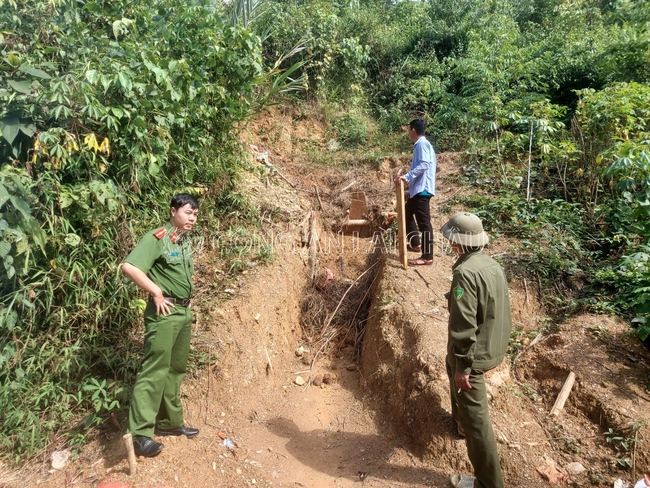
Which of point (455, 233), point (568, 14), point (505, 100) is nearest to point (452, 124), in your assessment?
point (505, 100)

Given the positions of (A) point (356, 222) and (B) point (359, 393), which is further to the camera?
(A) point (356, 222)

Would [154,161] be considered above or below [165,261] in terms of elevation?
above

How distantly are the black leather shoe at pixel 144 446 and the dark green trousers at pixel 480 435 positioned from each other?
198 cm

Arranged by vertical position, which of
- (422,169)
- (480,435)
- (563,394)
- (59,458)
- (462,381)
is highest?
(422,169)

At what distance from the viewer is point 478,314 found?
8.43 feet

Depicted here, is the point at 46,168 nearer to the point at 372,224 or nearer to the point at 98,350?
the point at 98,350

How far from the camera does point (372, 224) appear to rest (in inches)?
240

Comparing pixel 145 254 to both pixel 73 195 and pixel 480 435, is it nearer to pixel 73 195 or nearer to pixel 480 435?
pixel 73 195

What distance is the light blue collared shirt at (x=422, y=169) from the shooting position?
450 cm

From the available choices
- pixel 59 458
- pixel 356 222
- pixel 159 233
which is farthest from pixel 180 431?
pixel 356 222

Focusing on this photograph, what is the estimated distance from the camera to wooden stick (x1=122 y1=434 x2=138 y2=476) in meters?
2.71

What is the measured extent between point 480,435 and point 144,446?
82.6 inches

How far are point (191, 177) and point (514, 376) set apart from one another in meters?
3.46

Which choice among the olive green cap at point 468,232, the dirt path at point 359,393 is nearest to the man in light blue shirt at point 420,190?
the dirt path at point 359,393
